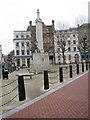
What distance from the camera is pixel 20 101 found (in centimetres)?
1041

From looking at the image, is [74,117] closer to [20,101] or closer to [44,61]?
[20,101]

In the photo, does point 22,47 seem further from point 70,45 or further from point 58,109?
point 58,109

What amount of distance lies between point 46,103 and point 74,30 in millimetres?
75215

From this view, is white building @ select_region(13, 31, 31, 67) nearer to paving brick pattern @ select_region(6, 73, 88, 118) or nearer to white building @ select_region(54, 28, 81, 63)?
white building @ select_region(54, 28, 81, 63)

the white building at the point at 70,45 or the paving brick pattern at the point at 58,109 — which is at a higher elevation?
the white building at the point at 70,45

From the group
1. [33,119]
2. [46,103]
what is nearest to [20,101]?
[46,103]

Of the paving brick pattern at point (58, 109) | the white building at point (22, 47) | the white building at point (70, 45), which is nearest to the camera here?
the paving brick pattern at point (58, 109)

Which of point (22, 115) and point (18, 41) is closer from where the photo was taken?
point (22, 115)

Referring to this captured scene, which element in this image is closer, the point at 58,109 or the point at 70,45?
the point at 58,109

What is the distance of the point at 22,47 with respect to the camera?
84188 millimetres

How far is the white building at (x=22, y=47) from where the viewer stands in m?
82.8

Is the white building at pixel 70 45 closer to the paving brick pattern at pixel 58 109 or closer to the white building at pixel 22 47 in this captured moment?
the white building at pixel 22 47

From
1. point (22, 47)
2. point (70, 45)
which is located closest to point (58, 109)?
point (70, 45)

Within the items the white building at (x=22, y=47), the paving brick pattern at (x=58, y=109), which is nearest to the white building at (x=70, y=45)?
the white building at (x=22, y=47)
